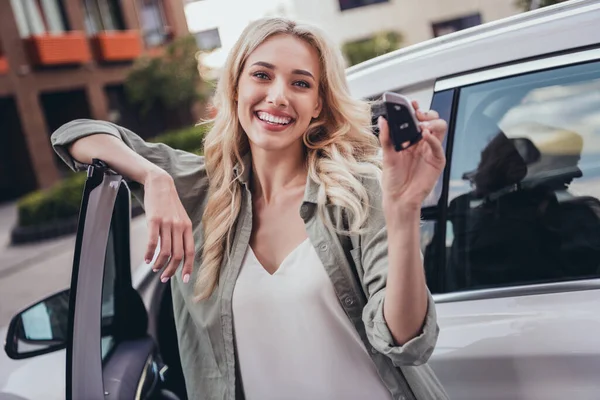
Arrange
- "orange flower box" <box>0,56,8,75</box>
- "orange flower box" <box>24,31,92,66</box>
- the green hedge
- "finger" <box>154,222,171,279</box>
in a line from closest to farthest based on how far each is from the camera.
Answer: "finger" <box>154,222,171,279</box> < the green hedge < "orange flower box" <box>0,56,8,75</box> < "orange flower box" <box>24,31,92,66</box>

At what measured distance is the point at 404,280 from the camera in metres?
1.18

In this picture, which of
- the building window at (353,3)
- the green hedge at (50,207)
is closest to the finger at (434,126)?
the green hedge at (50,207)

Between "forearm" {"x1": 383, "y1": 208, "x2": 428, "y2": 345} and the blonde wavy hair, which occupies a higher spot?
the blonde wavy hair

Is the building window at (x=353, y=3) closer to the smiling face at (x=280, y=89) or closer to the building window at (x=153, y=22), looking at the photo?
the building window at (x=153, y=22)

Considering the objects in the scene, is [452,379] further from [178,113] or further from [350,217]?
[178,113]

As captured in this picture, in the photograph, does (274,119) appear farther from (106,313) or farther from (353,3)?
(353,3)

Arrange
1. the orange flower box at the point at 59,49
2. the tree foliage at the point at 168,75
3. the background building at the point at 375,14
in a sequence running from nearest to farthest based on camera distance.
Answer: the orange flower box at the point at 59,49, the tree foliage at the point at 168,75, the background building at the point at 375,14

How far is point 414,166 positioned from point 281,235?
514 millimetres

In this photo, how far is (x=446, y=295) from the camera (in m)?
1.66

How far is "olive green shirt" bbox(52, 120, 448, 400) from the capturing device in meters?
1.29

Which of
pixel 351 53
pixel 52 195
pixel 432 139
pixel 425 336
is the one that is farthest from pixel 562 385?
pixel 351 53

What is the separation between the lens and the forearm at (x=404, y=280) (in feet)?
3.78

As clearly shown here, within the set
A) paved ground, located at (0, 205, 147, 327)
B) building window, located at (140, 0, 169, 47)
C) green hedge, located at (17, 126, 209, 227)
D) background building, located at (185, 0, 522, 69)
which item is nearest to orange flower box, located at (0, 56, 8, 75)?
building window, located at (140, 0, 169, 47)

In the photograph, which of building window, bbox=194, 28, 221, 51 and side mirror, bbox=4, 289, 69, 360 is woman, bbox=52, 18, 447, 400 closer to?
side mirror, bbox=4, 289, 69, 360
